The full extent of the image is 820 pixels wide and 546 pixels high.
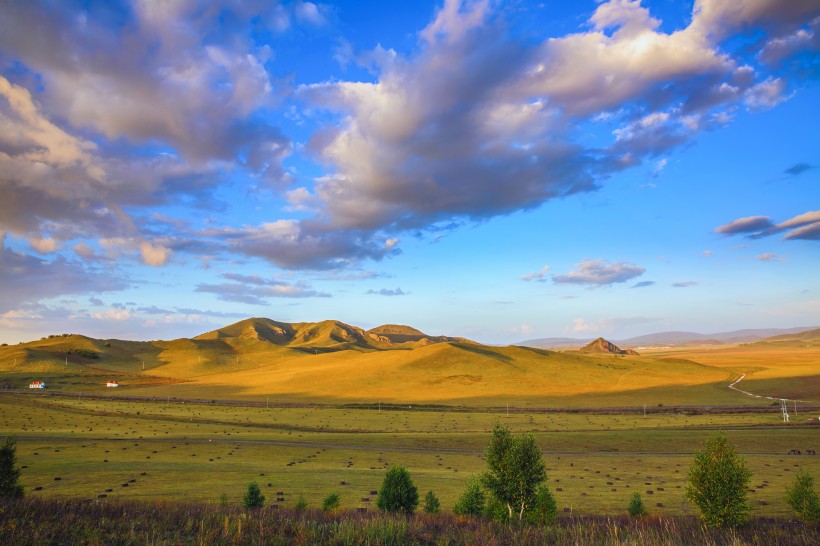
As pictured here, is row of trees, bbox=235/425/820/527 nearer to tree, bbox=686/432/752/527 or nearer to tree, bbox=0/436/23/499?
tree, bbox=686/432/752/527

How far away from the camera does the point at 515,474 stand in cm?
2895

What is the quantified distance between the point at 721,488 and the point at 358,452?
130ft

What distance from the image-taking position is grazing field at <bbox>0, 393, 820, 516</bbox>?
36156 millimetres

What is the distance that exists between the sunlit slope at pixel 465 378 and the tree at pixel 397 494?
3801 inches

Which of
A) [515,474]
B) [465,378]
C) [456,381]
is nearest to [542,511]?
[515,474]

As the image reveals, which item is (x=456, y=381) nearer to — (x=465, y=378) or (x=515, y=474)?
(x=465, y=378)

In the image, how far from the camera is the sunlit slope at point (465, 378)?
137225mm

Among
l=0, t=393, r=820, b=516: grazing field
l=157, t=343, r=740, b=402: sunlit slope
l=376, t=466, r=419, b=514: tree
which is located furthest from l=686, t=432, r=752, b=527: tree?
l=157, t=343, r=740, b=402: sunlit slope

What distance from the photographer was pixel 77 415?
290ft

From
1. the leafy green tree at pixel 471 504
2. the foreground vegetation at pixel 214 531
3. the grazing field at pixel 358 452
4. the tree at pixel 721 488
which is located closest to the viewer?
the foreground vegetation at pixel 214 531

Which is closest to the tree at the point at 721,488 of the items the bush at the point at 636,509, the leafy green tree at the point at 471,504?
the bush at the point at 636,509

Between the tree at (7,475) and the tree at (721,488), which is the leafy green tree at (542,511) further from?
the tree at (7,475)

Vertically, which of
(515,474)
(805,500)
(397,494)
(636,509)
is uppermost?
(515,474)

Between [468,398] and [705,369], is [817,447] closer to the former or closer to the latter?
[468,398]
